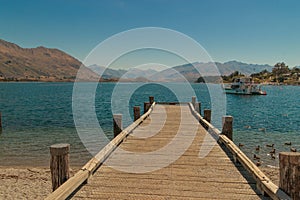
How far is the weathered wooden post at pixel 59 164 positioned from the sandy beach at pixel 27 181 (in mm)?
5156

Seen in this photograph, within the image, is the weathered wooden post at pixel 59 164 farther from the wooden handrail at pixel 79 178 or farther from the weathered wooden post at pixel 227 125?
the weathered wooden post at pixel 227 125

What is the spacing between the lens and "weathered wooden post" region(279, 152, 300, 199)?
14.0 feet

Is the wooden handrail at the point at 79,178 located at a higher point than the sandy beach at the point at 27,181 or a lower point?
higher

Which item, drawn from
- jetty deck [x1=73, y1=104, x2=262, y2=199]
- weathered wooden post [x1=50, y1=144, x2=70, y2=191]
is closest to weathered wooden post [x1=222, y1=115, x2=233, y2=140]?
jetty deck [x1=73, y1=104, x2=262, y2=199]

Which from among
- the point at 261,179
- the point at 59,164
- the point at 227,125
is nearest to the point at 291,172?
the point at 261,179

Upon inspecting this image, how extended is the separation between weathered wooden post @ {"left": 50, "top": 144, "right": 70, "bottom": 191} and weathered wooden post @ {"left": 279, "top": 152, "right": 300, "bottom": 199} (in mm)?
3934

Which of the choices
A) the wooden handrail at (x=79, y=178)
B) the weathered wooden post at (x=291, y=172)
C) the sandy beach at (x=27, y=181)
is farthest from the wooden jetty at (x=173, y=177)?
the sandy beach at (x=27, y=181)

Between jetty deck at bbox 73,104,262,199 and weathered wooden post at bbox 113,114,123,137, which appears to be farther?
weathered wooden post at bbox 113,114,123,137

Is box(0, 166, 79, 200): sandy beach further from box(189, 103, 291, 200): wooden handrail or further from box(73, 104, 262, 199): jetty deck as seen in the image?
box(189, 103, 291, 200): wooden handrail

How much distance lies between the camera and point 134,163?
22.4ft

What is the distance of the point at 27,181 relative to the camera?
36.2ft

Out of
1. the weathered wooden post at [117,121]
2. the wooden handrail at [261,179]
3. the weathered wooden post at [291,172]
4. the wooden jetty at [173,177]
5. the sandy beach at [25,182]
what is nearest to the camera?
the weathered wooden post at [291,172]

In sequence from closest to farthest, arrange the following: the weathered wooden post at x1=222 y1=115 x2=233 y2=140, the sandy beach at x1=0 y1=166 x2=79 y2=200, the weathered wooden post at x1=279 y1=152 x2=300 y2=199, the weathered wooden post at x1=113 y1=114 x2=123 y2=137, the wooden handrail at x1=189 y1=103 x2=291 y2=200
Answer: the weathered wooden post at x1=279 y1=152 x2=300 y2=199, the wooden handrail at x1=189 y1=103 x2=291 y2=200, the weathered wooden post at x1=222 y1=115 x2=233 y2=140, the sandy beach at x1=0 y1=166 x2=79 y2=200, the weathered wooden post at x1=113 y1=114 x2=123 y2=137

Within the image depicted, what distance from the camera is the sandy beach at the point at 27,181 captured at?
9695mm
